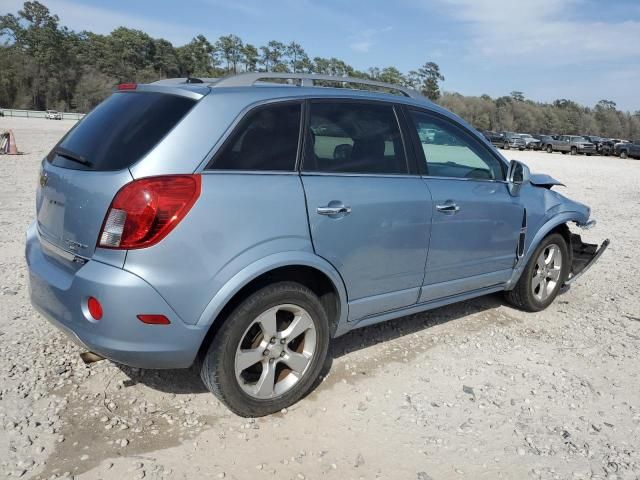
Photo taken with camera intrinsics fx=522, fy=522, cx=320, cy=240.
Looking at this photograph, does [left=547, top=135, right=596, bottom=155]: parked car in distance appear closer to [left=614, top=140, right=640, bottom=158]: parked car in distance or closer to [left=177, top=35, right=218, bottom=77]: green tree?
[left=614, top=140, right=640, bottom=158]: parked car in distance

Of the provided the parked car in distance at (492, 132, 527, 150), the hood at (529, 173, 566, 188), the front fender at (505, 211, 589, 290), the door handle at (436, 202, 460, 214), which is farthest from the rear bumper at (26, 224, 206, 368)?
the parked car in distance at (492, 132, 527, 150)

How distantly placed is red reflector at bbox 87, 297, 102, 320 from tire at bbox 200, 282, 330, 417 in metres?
0.58

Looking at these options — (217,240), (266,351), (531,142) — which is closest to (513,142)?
(531,142)

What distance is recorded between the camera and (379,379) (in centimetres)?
353

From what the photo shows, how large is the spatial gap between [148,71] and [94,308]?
116517 mm

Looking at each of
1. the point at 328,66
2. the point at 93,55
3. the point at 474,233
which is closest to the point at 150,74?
the point at 93,55

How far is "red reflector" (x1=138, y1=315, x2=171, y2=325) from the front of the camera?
8.21ft

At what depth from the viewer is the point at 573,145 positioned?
45.1m

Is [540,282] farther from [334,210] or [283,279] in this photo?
[283,279]

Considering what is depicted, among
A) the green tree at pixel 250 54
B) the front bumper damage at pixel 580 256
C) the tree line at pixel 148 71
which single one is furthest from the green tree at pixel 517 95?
the front bumper damage at pixel 580 256

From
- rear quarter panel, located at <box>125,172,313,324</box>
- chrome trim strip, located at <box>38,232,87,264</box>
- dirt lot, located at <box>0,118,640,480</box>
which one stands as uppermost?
rear quarter panel, located at <box>125,172,313,324</box>

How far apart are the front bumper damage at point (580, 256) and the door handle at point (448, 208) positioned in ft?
7.04

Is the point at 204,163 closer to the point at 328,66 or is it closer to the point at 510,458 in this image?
the point at 510,458

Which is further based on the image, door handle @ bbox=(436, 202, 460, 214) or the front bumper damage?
the front bumper damage
